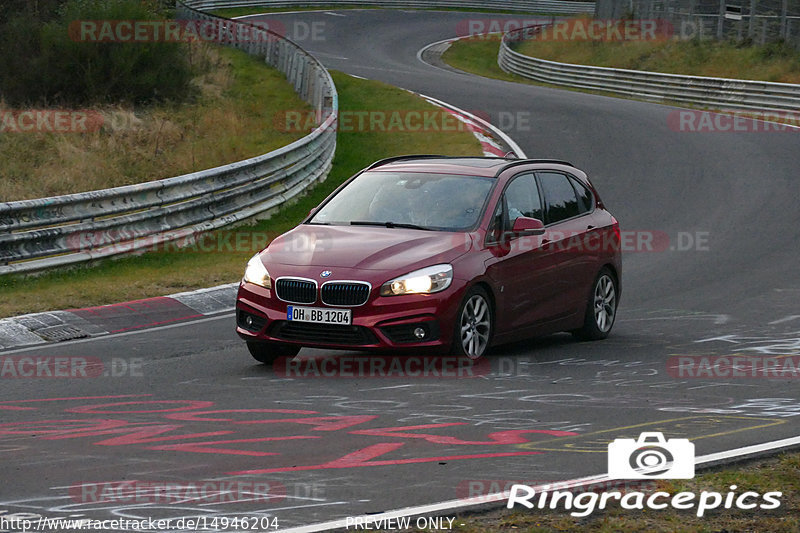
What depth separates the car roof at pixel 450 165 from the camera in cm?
1123

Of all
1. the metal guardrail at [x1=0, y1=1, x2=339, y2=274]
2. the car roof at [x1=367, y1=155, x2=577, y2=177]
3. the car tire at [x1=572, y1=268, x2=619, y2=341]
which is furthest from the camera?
the metal guardrail at [x1=0, y1=1, x2=339, y2=274]

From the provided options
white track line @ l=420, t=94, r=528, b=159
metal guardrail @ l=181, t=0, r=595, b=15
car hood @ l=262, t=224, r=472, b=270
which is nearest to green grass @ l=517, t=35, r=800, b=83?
white track line @ l=420, t=94, r=528, b=159

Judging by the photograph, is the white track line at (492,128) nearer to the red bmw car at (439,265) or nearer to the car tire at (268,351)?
A: the red bmw car at (439,265)

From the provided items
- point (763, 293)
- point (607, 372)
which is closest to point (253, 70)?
point (763, 293)

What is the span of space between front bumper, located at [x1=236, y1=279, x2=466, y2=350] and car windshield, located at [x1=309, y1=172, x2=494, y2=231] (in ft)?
3.27

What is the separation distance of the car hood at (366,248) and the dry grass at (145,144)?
11277 millimetres

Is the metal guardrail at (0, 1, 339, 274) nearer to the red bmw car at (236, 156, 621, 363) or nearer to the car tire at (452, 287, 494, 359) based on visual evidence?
the red bmw car at (236, 156, 621, 363)

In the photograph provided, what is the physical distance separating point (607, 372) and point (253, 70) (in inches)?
1157

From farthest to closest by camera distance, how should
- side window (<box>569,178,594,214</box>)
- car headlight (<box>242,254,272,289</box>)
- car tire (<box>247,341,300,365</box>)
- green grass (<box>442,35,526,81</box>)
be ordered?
green grass (<box>442,35,526,81</box>), side window (<box>569,178,594,214</box>), car tire (<box>247,341,300,365</box>), car headlight (<box>242,254,272,289</box>)

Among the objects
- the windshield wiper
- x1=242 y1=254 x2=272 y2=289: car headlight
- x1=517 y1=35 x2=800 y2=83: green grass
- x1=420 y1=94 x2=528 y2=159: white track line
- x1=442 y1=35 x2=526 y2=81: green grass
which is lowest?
x1=442 y1=35 x2=526 y2=81: green grass

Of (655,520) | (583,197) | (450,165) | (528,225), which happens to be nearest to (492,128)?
(583,197)

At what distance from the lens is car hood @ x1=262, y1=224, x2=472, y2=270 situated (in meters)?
9.84

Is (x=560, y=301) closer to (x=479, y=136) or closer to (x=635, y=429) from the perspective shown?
(x=635, y=429)

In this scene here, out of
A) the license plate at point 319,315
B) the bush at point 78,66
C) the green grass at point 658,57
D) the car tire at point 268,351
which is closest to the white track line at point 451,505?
the license plate at point 319,315
